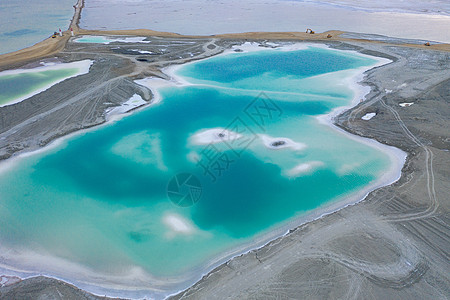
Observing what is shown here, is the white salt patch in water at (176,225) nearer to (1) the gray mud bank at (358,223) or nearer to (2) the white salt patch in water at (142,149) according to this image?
(1) the gray mud bank at (358,223)

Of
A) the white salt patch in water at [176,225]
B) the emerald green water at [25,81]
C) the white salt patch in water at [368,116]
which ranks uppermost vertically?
the emerald green water at [25,81]

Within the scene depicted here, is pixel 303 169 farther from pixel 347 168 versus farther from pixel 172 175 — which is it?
pixel 172 175

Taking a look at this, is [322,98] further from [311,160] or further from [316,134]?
[311,160]

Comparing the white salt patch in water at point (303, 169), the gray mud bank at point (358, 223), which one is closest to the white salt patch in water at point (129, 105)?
the gray mud bank at point (358, 223)

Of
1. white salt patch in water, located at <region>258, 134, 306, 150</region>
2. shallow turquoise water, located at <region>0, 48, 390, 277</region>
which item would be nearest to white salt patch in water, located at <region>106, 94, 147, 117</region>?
shallow turquoise water, located at <region>0, 48, 390, 277</region>

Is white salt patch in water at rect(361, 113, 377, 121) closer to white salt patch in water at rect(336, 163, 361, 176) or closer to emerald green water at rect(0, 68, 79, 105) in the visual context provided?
white salt patch in water at rect(336, 163, 361, 176)

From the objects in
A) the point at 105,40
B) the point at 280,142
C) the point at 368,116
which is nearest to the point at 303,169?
the point at 280,142
